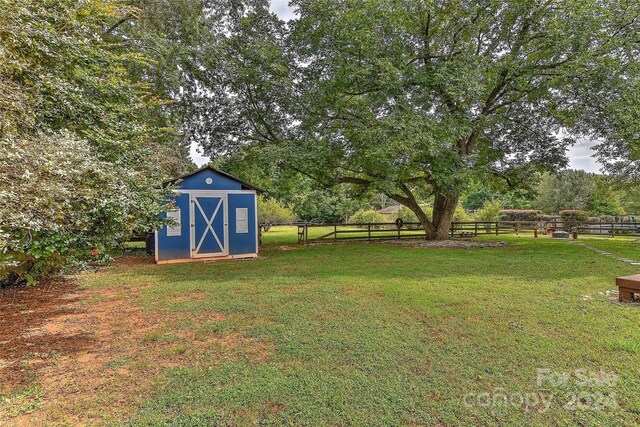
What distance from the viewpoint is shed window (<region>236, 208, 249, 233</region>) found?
965 centimetres

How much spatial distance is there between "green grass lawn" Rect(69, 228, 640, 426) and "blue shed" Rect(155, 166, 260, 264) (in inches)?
107

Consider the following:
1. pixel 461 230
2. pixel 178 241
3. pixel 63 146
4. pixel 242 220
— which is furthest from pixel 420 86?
pixel 63 146

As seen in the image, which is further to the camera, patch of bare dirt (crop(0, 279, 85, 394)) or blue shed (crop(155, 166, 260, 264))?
blue shed (crop(155, 166, 260, 264))

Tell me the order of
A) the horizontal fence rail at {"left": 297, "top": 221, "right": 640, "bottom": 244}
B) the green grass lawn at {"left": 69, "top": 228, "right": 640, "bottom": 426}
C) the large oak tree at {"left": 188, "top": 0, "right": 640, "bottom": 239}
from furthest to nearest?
1. the horizontal fence rail at {"left": 297, "top": 221, "right": 640, "bottom": 244}
2. the large oak tree at {"left": 188, "top": 0, "right": 640, "bottom": 239}
3. the green grass lawn at {"left": 69, "top": 228, "right": 640, "bottom": 426}

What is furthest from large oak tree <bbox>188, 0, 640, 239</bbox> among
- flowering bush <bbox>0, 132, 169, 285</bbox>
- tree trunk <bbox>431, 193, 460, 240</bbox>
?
flowering bush <bbox>0, 132, 169, 285</bbox>

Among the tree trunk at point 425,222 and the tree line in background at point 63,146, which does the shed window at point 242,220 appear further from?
the tree trunk at point 425,222

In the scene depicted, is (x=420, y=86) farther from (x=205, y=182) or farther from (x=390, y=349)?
(x=390, y=349)

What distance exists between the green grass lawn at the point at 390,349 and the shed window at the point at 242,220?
11.6 ft

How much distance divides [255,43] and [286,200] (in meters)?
5.66

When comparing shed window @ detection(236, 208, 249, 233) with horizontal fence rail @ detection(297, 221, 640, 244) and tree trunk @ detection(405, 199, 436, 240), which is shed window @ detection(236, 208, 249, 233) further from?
tree trunk @ detection(405, 199, 436, 240)

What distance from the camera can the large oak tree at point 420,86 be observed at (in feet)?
30.9

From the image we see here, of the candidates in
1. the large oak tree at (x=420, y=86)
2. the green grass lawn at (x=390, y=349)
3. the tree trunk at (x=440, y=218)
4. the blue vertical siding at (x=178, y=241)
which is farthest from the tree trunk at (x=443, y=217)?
the blue vertical siding at (x=178, y=241)

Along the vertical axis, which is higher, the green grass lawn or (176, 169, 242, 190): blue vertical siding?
(176, 169, 242, 190): blue vertical siding

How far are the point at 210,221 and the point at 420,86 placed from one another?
836 cm
